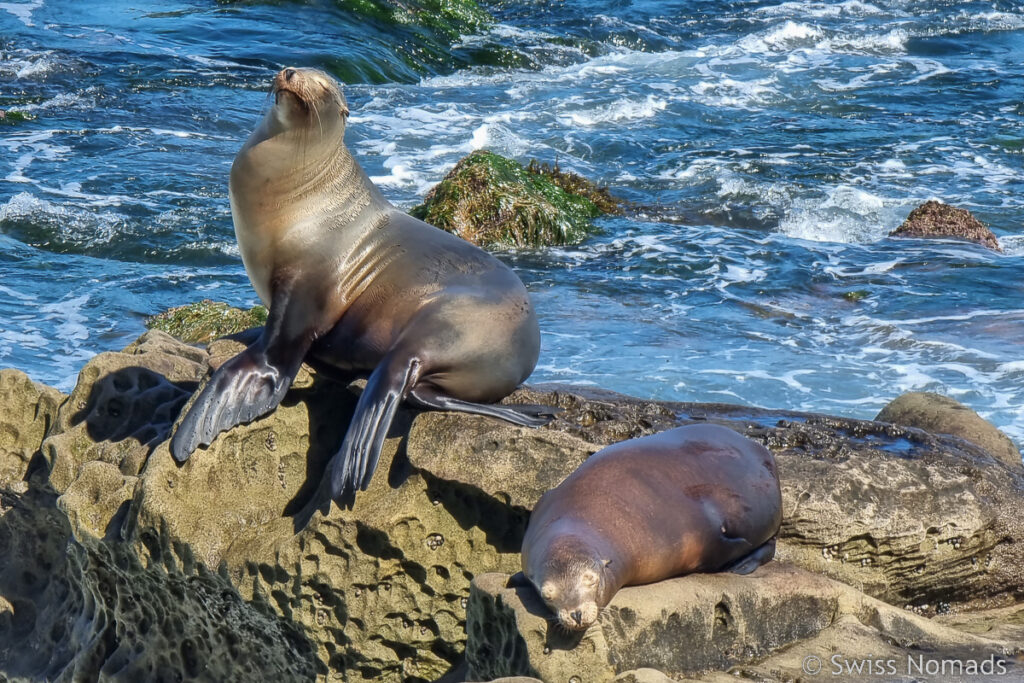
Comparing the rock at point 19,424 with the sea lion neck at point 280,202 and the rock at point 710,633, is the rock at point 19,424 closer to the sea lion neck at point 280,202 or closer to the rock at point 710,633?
the sea lion neck at point 280,202

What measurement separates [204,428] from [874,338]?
6803 mm

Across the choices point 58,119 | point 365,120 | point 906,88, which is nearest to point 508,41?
point 365,120

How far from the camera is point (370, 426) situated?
14.8ft

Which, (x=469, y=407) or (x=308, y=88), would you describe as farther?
(x=308, y=88)

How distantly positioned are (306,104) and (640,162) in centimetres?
1059

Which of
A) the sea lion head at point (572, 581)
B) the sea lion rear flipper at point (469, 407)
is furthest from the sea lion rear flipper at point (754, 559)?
the sea lion rear flipper at point (469, 407)

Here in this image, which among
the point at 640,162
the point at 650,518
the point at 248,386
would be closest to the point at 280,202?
the point at 248,386

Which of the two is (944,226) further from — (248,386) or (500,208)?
(248,386)

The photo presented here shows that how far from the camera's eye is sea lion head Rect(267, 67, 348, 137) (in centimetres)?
511

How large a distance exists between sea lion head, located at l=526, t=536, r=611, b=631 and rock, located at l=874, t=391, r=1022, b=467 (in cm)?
283

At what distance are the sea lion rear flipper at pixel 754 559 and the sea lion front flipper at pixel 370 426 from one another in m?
1.34

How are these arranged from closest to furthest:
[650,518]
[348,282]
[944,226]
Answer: [650,518] < [348,282] < [944,226]

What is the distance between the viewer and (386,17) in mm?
20672

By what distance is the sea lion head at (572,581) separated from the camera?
11.6ft
